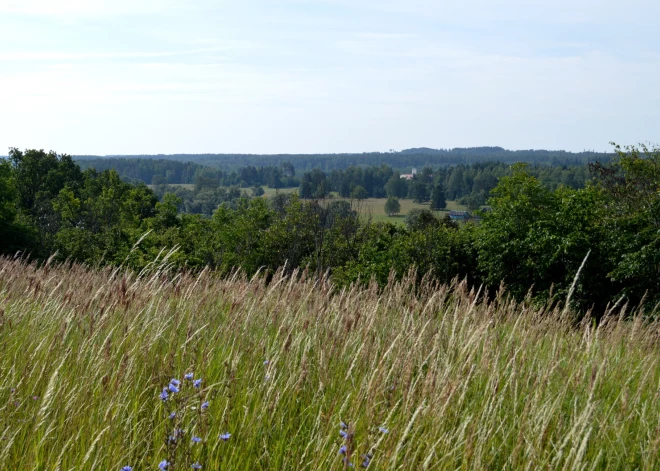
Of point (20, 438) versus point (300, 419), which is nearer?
point (20, 438)

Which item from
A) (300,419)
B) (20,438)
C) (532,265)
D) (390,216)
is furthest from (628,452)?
(390,216)

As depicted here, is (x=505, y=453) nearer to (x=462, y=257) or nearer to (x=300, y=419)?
(x=300, y=419)

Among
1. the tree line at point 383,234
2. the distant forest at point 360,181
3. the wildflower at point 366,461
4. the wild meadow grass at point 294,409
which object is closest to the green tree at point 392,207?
the distant forest at point 360,181

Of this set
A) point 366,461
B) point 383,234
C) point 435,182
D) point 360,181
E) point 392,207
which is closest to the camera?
point 366,461

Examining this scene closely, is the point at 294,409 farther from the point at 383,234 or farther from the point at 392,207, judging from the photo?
the point at 392,207

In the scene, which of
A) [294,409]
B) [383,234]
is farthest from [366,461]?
[383,234]

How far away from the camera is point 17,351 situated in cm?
318

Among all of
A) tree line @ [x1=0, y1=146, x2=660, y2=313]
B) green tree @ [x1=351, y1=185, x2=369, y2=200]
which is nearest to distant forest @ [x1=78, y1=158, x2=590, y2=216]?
green tree @ [x1=351, y1=185, x2=369, y2=200]

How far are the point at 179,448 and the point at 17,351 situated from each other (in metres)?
1.37

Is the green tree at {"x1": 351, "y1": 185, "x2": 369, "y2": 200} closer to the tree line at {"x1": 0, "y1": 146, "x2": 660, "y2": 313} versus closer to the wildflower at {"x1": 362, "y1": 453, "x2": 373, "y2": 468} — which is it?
the tree line at {"x1": 0, "y1": 146, "x2": 660, "y2": 313}

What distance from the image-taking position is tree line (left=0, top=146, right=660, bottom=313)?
70.9 ft

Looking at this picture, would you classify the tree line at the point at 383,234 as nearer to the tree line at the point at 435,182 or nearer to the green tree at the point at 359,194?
the green tree at the point at 359,194

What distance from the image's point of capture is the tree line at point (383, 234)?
21.6m

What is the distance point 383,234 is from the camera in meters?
27.8
